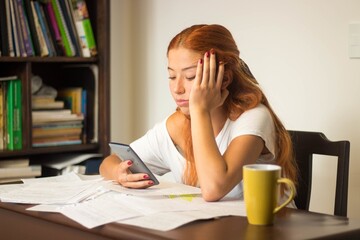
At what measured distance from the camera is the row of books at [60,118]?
296 centimetres

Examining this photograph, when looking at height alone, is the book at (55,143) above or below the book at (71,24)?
below

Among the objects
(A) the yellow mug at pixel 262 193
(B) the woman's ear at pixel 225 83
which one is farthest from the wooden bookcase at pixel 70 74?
(A) the yellow mug at pixel 262 193

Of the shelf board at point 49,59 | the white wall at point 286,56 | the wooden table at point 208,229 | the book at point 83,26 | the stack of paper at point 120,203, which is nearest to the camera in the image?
the wooden table at point 208,229

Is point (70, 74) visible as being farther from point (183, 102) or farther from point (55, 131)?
point (183, 102)

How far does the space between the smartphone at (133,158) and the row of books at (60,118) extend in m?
1.29

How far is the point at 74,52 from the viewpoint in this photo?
9.89ft

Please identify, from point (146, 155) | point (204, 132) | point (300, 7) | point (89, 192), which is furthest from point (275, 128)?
point (300, 7)

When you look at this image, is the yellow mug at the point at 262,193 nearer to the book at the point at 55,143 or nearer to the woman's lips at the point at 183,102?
the woman's lips at the point at 183,102

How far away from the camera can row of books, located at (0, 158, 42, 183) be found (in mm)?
2816

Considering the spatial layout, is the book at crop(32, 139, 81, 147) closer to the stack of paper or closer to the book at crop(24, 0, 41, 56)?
the book at crop(24, 0, 41, 56)

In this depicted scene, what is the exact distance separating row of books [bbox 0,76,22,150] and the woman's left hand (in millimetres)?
1290

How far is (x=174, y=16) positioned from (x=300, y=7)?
69 centimetres

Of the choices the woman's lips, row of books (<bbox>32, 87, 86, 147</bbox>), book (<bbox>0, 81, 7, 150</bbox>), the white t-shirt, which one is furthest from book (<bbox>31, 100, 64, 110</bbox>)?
the woman's lips

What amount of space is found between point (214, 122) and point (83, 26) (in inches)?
50.1
